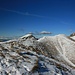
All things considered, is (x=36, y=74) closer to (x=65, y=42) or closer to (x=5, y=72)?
(x=5, y=72)

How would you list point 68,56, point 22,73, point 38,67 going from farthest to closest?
point 68,56, point 38,67, point 22,73

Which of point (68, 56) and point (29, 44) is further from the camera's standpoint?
point (68, 56)

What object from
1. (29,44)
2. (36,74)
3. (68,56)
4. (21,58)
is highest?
(29,44)

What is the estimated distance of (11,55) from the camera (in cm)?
2189

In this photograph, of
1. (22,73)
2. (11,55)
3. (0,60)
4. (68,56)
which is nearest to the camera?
(22,73)

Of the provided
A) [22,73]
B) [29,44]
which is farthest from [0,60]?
[29,44]

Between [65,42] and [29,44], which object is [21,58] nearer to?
[29,44]

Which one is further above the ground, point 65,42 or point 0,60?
point 65,42

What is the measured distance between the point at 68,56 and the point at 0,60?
819 inches

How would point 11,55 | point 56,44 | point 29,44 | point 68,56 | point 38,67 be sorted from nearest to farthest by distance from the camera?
point 38,67
point 11,55
point 29,44
point 68,56
point 56,44

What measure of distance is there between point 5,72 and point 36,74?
3731 mm

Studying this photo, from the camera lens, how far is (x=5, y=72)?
16.7 meters

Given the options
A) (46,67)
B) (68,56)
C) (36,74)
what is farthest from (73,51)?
(36,74)

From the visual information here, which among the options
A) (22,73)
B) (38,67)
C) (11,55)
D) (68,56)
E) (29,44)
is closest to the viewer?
(22,73)
